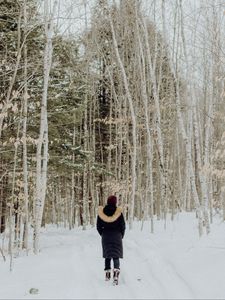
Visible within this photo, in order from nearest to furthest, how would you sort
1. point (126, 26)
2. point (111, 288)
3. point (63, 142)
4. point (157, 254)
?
point (111, 288), point (157, 254), point (63, 142), point (126, 26)

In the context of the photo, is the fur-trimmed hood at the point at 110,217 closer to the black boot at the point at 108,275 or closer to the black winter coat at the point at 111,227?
the black winter coat at the point at 111,227

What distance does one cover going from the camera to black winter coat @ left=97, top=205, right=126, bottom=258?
969 centimetres

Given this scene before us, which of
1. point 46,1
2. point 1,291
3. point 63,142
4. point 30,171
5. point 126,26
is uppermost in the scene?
point 126,26

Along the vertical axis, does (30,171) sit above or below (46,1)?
below

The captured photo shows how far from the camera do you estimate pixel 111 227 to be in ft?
32.3

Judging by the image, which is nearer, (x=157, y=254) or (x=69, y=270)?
(x=69, y=270)

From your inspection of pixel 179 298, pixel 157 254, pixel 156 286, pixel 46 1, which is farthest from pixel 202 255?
pixel 46 1

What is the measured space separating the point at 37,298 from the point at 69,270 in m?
2.76

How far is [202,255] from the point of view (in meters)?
11.4

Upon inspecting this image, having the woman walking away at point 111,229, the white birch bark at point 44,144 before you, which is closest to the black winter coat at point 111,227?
the woman walking away at point 111,229

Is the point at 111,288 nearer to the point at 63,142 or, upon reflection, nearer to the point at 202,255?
the point at 202,255

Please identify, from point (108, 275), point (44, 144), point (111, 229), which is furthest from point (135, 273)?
point (44, 144)

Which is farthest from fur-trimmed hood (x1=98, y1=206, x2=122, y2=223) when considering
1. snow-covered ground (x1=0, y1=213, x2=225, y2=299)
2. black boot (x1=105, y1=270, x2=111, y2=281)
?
snow-covered ground (x1=0, y1=213, x2=225, y2=299)

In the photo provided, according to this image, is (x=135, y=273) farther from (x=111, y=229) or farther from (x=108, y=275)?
(x=111, y=229)
